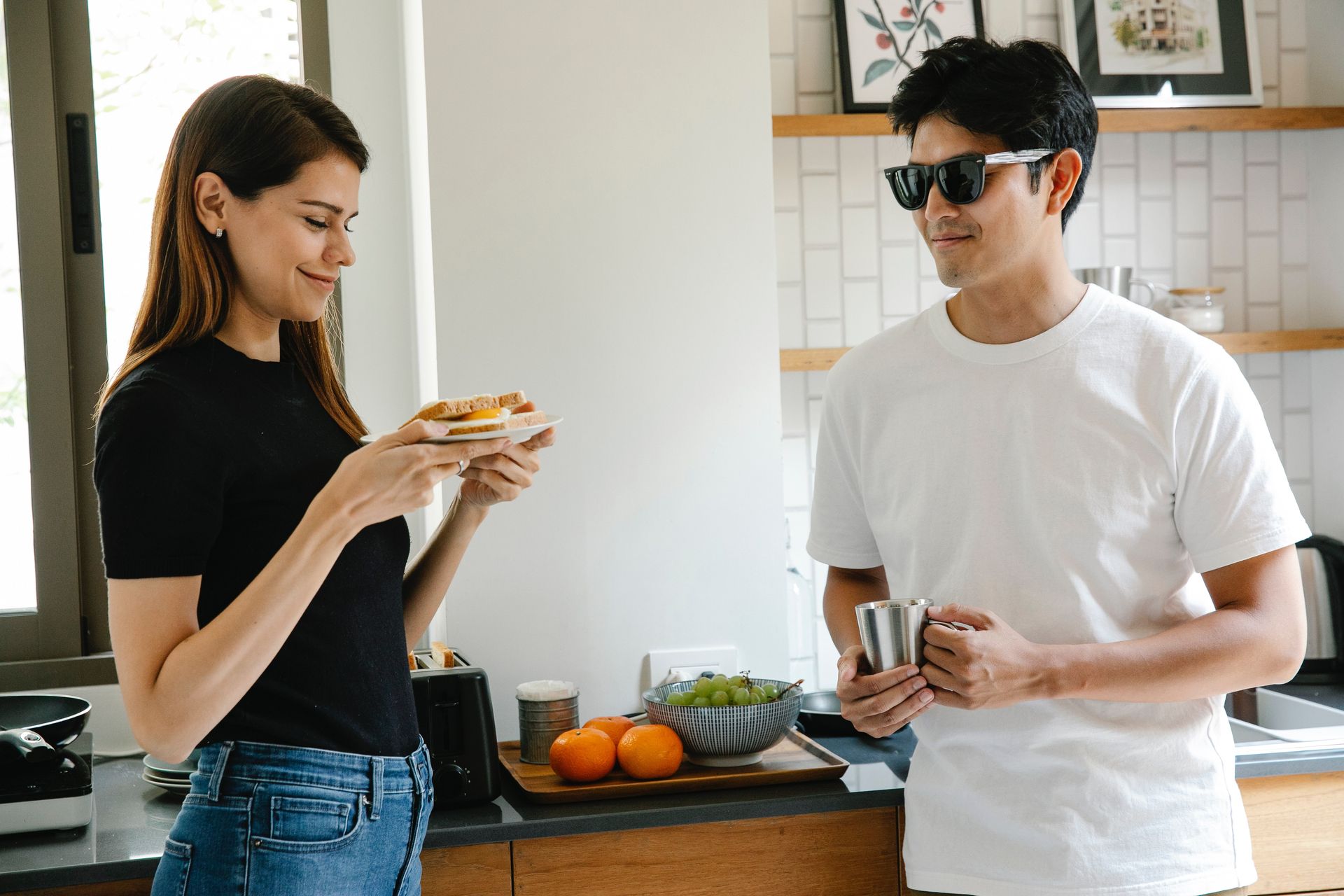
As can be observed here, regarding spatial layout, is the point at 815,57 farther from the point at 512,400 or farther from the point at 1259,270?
the point at 512,400

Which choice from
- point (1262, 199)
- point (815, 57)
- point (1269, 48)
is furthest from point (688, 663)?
point (1269, 48)

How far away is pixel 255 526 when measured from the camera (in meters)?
1.40

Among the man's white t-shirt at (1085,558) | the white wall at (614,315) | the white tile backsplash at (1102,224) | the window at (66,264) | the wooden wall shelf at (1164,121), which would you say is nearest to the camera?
the man's white t-shirt at (1085,558)

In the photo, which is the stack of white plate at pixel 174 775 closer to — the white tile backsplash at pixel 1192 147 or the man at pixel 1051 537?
the man at pixel 1051 537

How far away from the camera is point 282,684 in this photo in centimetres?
141

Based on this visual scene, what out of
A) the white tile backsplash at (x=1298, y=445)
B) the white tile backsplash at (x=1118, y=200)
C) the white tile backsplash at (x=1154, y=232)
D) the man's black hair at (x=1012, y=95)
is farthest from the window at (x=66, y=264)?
the white tile backsplash at (x=1298, y=445)

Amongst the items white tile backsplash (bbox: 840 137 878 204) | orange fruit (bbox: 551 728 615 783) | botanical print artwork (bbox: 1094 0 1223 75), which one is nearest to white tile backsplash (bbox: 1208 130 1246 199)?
botanical print artwork (bbox: 1094 0 1223 75)

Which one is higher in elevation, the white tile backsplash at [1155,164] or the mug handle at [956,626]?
the white tile backsplash at [1155,164]

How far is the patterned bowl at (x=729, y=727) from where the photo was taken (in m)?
2.06

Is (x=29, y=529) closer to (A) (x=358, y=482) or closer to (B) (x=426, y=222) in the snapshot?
(B) (x=426, y=222)

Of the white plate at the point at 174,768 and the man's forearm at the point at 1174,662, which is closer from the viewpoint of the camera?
the man's forearm at the point at 1174,662

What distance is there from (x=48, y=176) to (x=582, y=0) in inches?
48.8

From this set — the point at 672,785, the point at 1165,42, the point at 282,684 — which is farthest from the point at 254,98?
the point at 1165,42

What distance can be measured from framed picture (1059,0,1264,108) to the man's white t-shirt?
1.48 meters
